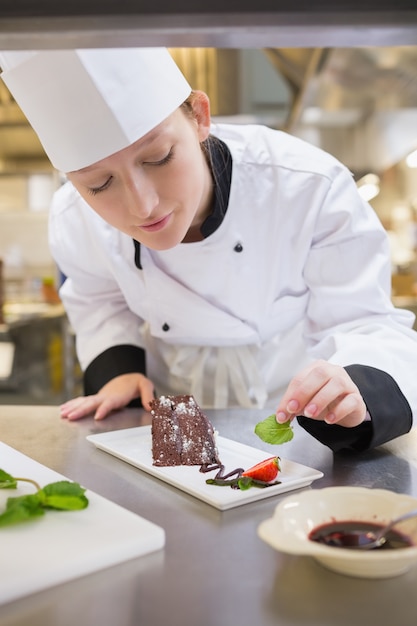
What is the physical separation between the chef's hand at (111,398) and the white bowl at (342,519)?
27.5 inches

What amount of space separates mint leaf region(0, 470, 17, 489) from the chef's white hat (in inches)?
20.3

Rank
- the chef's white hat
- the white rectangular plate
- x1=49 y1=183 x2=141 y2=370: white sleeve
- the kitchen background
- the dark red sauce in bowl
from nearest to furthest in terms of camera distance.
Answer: the dark red sauce in bowl < the white rectangular plate < the chef's white hat < x1=49 y1=183 x2=141 y2=370: white sleeve < the kitchen background

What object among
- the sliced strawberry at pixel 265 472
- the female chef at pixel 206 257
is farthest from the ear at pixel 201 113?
the sliced strawberry at pixel 265 472

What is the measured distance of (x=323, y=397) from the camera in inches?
37.2

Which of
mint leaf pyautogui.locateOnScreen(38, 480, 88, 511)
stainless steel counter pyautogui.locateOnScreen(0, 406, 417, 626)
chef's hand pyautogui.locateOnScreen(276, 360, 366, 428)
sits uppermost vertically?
chef's hand pyautogui.locateOnScreen(276, 360, 366, 428)

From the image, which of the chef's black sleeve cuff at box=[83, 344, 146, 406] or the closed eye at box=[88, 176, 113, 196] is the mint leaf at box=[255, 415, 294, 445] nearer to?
the closed eye at box=[88, 176, 113, 196]

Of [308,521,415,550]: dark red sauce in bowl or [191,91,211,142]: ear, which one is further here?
[191,91,211,142]: ear

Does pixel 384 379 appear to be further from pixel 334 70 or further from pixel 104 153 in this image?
pixel 334 70

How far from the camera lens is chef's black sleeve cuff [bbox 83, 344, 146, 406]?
1.54 meters

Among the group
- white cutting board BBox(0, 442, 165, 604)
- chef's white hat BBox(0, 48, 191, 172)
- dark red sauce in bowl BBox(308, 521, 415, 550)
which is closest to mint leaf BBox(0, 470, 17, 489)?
white cutting board BBox(0, 442, 165, 604)

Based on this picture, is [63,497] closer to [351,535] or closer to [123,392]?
[351,535]

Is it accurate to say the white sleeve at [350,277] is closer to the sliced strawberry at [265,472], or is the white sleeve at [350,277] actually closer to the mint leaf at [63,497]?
the sliced strawberry at [265,472]

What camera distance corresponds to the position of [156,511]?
2.67ft

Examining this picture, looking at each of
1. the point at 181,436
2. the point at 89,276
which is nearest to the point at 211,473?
the point at 181,436
